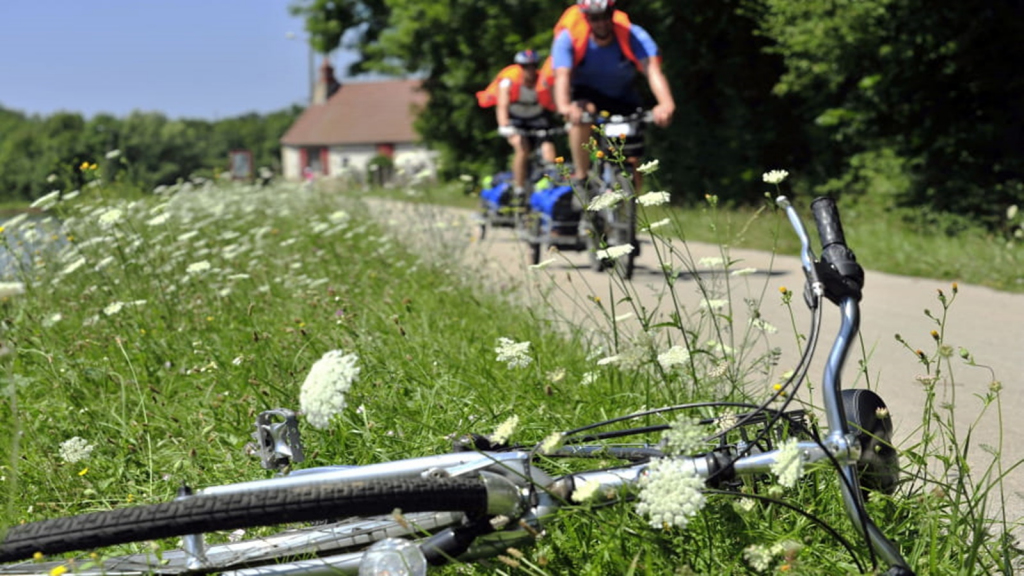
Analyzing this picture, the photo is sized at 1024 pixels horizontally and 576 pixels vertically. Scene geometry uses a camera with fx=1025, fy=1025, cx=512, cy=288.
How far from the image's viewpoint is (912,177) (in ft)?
40.5

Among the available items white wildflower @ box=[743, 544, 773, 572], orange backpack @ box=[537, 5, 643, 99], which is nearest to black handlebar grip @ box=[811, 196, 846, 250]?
white wildflower @ box=[743, 544, 773, 572]

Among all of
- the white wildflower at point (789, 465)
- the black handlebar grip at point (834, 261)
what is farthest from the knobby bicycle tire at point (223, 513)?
the black handlebar grip at point (834, 261)

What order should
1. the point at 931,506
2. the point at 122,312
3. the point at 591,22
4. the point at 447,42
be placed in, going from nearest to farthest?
the point at 931,506, the point at 122,312, the point at 591,22, the point at 447,42

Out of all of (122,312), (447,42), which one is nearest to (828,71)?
(122,312)

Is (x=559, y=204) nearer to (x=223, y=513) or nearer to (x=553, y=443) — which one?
(x=553, y=443)

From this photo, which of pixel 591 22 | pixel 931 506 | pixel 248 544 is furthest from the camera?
pixel 591 22

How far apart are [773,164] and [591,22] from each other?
10.3m

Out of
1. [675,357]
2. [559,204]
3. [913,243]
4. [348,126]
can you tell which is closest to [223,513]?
[675,357]

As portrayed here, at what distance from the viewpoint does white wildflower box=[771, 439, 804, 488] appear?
1.60 m

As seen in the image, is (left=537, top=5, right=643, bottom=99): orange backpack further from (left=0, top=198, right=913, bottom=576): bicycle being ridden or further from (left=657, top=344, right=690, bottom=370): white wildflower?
(left=0, top=198, right=913, bottom=576): bicycle being ridden

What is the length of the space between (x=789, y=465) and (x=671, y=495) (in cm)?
21

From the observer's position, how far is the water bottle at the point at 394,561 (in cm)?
160

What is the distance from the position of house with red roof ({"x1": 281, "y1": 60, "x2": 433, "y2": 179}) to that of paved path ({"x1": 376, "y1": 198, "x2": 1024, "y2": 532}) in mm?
66849

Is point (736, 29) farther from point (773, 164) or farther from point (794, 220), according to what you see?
point (794, 220)
